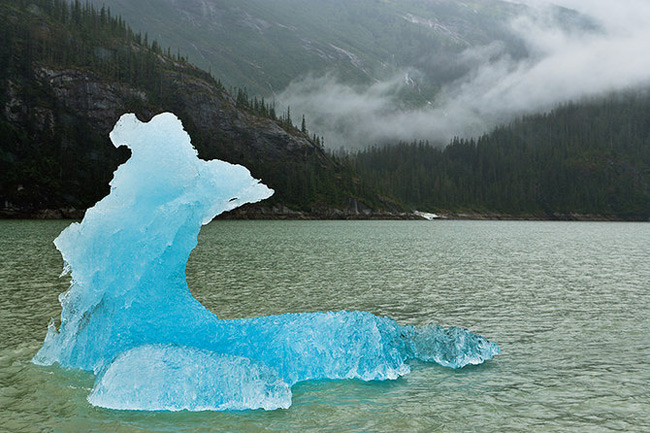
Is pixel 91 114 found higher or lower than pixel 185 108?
lower

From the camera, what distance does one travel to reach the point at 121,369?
27.7 feet

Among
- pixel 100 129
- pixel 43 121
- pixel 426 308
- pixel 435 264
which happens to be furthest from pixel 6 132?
pixel 426 308

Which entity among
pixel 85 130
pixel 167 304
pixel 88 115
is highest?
pixel 88 115

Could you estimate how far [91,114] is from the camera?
140m

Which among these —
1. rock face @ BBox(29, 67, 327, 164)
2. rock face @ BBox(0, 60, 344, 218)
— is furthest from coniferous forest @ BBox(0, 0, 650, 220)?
rock face @ BBox(29, 67, 327, 164)

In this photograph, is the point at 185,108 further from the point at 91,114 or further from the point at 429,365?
the point at 429,365

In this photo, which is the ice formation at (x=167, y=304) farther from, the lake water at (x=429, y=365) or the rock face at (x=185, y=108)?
the rock face at (x=185, y=108)

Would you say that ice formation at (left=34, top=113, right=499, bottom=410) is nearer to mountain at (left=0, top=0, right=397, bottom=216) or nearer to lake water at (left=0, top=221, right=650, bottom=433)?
lake water at (left=0, top=221, right=650, bottom=433)

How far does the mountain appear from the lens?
116188 mm

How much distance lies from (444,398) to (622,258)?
4411cm

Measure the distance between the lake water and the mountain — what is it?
3914 inches

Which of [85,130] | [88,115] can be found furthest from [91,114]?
[85,130]

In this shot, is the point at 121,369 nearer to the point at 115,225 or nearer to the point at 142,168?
the point at 115,225

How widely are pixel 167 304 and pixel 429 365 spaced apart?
652cm
